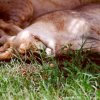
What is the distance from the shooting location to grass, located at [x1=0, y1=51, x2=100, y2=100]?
304 cm

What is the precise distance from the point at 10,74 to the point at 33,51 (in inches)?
9.6

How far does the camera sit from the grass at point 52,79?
3.04 meters

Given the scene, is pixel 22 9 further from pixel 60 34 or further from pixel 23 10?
pixel 60 34

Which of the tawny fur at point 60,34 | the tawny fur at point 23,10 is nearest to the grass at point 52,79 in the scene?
the tawny fur at point 60,34

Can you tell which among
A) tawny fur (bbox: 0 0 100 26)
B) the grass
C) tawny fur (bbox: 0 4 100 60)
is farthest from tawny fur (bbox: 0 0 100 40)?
the grass

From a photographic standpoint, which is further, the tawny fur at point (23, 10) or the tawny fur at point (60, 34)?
the tawny fur at point (23, 10)

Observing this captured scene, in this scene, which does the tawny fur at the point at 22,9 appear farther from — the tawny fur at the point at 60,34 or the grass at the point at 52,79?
the grass at the point at 52,79

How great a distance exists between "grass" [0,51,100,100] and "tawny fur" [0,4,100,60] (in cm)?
8

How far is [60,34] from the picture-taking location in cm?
356

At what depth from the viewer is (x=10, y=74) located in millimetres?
3406

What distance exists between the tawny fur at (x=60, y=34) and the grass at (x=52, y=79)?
80 mm

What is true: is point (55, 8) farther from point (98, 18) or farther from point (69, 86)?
point (69, 86)

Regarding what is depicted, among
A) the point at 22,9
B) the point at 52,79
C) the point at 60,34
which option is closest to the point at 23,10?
the point at 22,9

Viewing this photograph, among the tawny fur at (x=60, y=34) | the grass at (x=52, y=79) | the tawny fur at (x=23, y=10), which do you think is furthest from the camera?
the tawny fur at (x=23, y=10)
